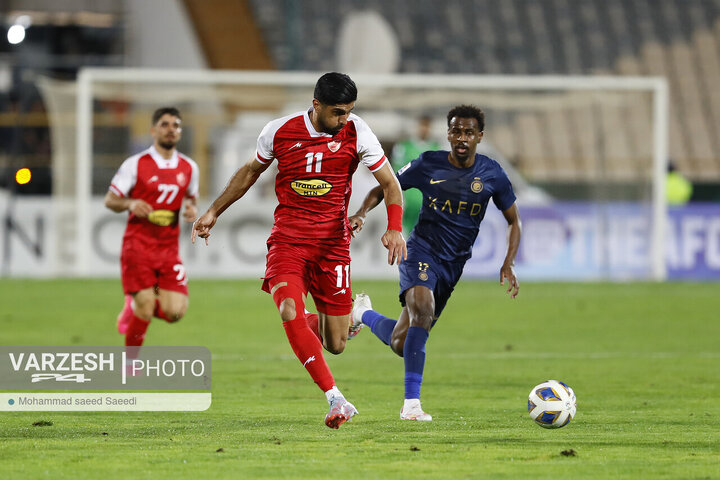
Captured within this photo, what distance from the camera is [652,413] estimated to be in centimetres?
740

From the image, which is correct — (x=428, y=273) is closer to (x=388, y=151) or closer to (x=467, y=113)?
(x=467, y=113)

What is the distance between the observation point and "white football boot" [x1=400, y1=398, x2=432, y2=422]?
22.8 feet

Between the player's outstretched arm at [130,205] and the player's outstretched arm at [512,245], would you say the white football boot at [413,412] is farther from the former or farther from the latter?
the player's outstretched arm at [130,205]

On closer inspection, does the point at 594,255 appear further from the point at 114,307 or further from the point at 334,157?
the point at 334,157

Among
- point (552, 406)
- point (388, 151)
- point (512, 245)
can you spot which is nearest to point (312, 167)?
point (512, 245)

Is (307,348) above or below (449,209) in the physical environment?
below

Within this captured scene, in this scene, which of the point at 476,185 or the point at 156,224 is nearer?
the point at 476,185

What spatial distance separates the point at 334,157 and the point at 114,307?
28.8 feet

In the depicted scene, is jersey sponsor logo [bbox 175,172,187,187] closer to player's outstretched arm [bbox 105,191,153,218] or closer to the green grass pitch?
player's outstretched arm [bbox 105,191,153,218]

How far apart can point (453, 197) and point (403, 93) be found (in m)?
12.1

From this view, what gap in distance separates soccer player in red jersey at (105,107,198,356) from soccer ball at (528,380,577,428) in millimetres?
3847

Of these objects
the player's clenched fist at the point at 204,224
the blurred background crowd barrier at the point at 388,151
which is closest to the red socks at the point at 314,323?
the player's clenched fist at the point at 204,224

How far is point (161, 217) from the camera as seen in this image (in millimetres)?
9703

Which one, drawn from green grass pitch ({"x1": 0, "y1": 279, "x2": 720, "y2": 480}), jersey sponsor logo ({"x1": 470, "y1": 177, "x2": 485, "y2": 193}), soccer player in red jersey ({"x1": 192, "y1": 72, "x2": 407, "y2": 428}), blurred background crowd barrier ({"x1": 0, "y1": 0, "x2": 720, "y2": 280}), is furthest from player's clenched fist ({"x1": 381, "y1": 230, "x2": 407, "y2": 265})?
blurred background crowd barrier ({"x1": 0, "y1": 0, "x2": 720, "y2": 280})
